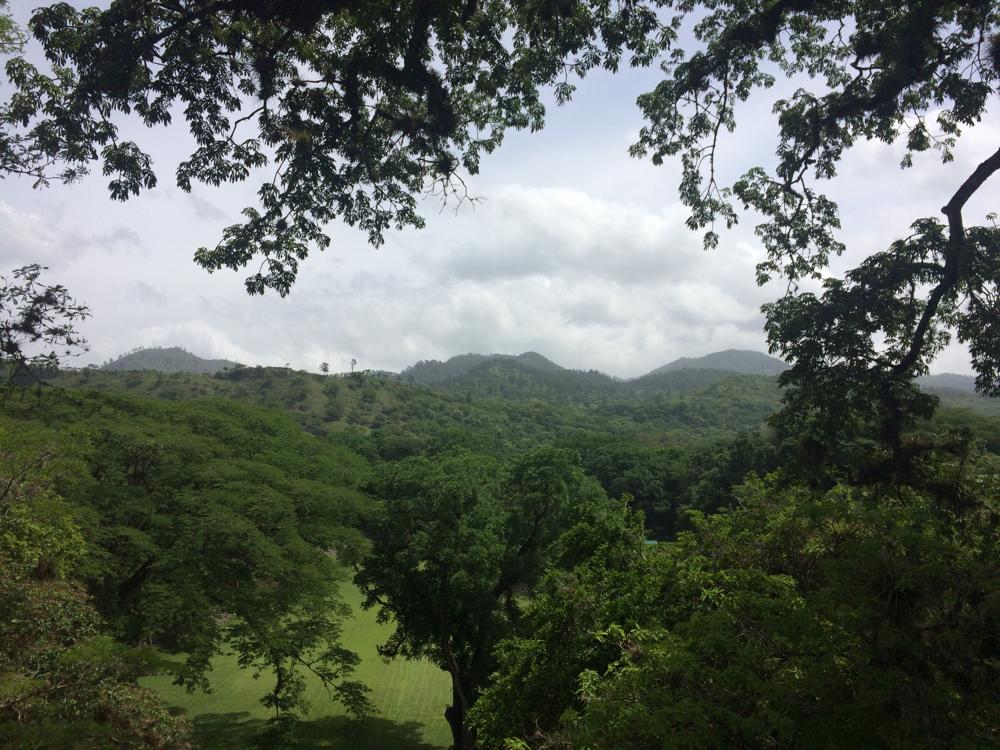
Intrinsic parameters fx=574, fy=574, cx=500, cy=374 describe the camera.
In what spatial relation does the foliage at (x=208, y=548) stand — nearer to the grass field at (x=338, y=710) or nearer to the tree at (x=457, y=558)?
the tree at (x=457, y=558)

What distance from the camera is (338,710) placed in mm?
18422

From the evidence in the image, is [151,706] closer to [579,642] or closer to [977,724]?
[579,642]

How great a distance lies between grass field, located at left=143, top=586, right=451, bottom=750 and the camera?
627 inches

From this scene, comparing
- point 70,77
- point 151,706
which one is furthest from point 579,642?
point 70,77

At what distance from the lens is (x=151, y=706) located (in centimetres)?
906

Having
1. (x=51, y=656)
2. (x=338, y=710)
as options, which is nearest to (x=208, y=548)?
(x=51, y=656)

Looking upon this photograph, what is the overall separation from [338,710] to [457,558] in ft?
28.0

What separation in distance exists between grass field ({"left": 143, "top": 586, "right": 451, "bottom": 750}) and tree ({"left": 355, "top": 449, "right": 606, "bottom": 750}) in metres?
2.54

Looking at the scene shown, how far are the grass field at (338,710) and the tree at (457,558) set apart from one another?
2540mm

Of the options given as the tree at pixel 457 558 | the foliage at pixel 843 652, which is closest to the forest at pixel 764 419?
the foliage at pixel 843 652

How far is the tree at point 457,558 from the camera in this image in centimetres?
1459

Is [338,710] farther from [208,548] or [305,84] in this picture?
[305,84]

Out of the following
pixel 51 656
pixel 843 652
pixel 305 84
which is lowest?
pixel 51 656

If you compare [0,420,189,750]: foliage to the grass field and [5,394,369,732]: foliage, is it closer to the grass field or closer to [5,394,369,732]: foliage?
[5,394,369,732]: foliage
